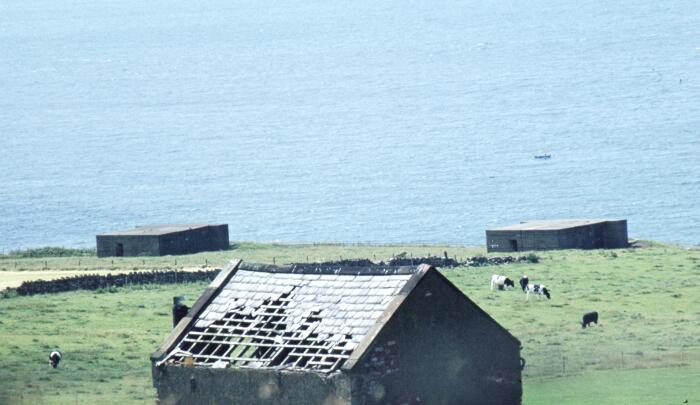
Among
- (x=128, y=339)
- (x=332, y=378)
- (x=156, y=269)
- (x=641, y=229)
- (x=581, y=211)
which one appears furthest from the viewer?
(x=581, y=211)

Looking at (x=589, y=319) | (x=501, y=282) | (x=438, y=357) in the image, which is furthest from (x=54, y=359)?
(x=501, y=282)

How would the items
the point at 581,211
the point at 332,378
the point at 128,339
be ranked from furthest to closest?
the point at 581,211, the point at 128,339, the point at 332,378

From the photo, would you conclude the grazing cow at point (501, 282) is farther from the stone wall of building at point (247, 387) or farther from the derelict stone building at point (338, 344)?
the stone wall of building at point (247, 387)

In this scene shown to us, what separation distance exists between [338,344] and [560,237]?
6553 cm

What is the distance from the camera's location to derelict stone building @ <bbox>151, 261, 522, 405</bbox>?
136ft

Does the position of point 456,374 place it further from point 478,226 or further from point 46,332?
point 478,226

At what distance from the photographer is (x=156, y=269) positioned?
9731 cm

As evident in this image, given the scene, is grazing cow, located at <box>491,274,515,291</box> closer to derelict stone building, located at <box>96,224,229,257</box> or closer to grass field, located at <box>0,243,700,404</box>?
grass field, located at <box>0,243,700,404</box>

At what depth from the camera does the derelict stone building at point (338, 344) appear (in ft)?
136

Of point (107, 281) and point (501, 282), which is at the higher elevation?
point (107, 281)

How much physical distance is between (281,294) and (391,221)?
5508 inches

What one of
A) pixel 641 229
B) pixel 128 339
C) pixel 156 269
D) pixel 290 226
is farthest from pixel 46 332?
pixel 290 226

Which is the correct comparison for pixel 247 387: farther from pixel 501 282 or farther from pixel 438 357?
pixel 501 282

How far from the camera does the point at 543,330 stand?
235ft
